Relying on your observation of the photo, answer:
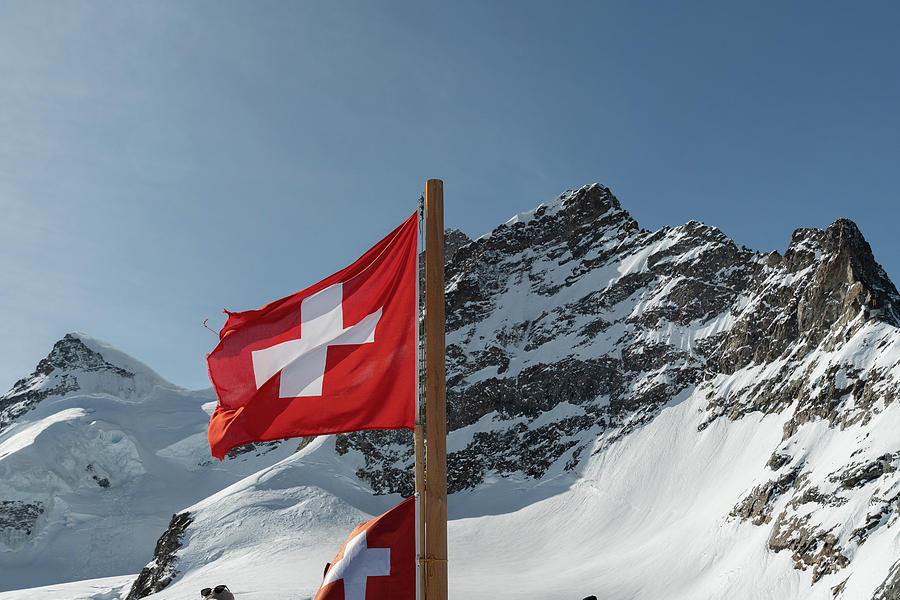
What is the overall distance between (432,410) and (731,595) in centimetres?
4380

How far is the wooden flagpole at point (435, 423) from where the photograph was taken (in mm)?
5184

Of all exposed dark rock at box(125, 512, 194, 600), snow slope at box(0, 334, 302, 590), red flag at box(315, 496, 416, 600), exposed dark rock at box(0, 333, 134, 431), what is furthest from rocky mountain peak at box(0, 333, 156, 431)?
red flag at box(315, 496, 416, 600)

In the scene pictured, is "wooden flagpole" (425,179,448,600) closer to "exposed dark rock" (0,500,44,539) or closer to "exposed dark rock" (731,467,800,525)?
"exposed dark rock" (731,467,800,525)

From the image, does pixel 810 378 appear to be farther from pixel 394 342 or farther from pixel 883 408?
pixel 394 342

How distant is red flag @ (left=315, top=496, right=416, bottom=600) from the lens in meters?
5.42

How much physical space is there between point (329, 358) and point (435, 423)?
58.3 inches

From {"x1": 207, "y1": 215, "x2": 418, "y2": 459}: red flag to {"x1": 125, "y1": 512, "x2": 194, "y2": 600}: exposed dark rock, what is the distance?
6390cm

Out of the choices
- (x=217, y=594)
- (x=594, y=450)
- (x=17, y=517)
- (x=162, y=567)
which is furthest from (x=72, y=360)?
(x=217, y=594)

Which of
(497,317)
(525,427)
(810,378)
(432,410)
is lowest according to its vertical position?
(432,410)

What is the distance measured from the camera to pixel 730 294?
290 ft

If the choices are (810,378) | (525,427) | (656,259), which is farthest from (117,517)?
(810,378)

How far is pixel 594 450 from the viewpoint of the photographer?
261 feet

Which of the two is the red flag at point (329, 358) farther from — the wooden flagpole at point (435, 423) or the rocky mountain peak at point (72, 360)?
the rocky mountain peak at point (72, 360)

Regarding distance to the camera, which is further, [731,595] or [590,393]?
[590,393]
